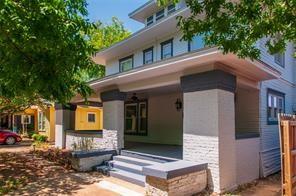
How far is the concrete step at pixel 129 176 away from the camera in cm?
883

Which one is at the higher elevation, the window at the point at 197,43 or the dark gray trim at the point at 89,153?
the window at the point at 197,43

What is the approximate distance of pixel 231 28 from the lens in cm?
619

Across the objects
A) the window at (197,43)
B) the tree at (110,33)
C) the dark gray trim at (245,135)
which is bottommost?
the dark gray trim at (245,135)

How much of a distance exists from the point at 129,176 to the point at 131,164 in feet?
3.59

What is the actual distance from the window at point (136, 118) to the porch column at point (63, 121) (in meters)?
3.44

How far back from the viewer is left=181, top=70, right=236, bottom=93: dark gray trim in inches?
319

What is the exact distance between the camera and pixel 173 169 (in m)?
7.37

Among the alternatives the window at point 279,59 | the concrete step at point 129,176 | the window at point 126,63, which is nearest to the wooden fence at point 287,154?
the concrete step at point 129,176

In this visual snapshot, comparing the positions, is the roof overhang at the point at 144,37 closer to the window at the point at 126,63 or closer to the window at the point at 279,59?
the window at the point at 126,63

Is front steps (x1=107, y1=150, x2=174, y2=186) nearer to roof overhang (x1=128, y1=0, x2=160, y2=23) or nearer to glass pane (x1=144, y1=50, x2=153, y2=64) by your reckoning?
glass pane (x1=144, y1=50, x2=153, y2=64)

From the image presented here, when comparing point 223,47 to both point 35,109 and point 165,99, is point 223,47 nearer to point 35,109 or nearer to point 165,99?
point 165,99

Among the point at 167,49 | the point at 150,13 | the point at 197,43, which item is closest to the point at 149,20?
the point at 150,13

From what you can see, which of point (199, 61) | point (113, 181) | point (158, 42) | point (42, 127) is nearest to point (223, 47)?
point (199, 61)

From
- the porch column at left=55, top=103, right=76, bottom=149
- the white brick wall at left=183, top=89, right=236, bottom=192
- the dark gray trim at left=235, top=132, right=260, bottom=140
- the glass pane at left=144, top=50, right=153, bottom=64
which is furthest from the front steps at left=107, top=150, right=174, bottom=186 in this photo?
the porch column at left=55, top=103, right=76, bottom=149
